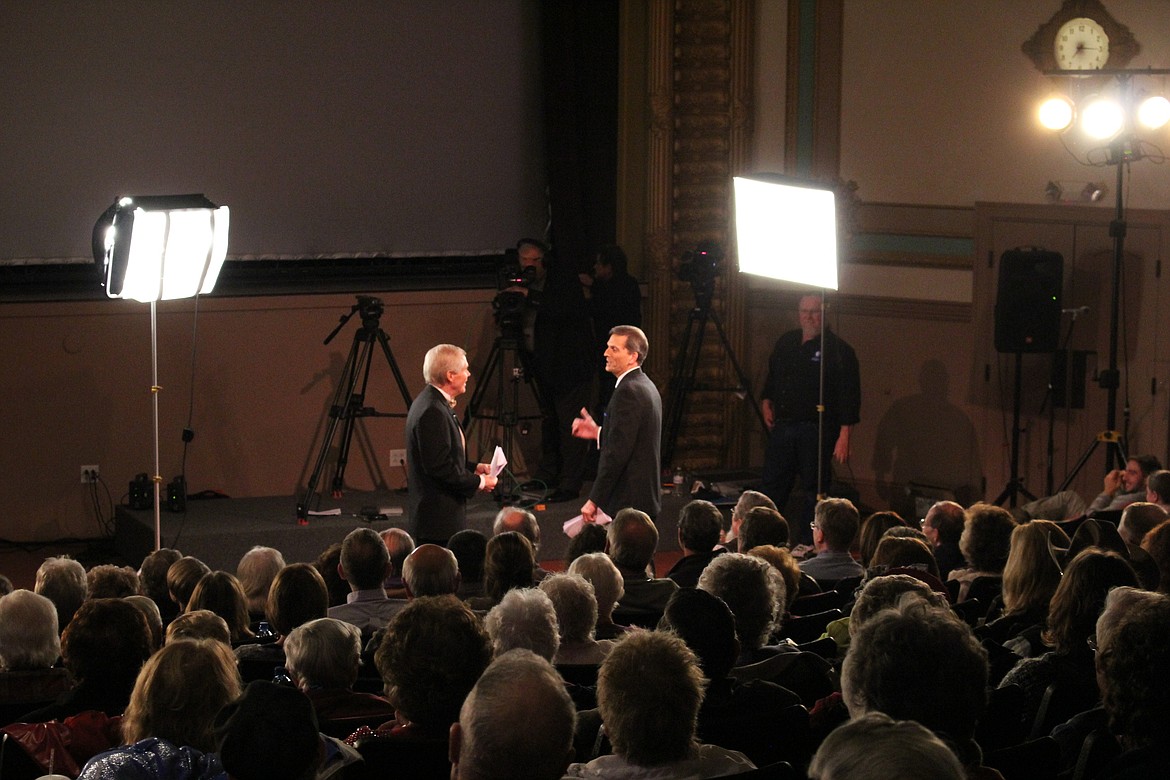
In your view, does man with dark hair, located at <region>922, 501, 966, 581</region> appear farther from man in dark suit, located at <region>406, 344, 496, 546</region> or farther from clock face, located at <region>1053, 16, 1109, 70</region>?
clock face, located at <region>1053, 16, 1109, 70</region>

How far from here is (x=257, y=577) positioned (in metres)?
4.57

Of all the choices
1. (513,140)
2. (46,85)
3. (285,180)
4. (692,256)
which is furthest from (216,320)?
(692,256)

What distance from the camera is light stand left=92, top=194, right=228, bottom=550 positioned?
Answer: 19.3ft

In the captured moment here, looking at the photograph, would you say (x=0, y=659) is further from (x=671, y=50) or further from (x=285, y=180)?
(x=671, y=50)

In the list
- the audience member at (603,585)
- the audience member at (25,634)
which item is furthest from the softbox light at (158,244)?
the audience member at (603,585)

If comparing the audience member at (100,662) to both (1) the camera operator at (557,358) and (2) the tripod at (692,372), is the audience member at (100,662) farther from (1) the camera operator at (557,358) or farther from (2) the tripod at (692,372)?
(2) the tripod at (692,372)

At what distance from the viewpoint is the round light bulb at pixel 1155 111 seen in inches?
295

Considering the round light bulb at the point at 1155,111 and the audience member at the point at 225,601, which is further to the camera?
the round light bulb at the point at 1155,111

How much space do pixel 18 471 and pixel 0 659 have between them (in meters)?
4.90

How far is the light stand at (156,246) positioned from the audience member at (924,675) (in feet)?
12.7

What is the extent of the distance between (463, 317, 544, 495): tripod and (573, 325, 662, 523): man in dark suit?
2.30m

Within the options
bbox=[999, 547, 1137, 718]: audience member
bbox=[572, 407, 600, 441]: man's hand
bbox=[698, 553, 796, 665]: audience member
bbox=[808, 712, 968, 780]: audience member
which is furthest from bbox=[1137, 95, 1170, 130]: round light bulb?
bbox=[808, 712, 968, 780]: audience member

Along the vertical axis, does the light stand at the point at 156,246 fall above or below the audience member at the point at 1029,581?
above

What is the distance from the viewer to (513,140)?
952 centimetres
